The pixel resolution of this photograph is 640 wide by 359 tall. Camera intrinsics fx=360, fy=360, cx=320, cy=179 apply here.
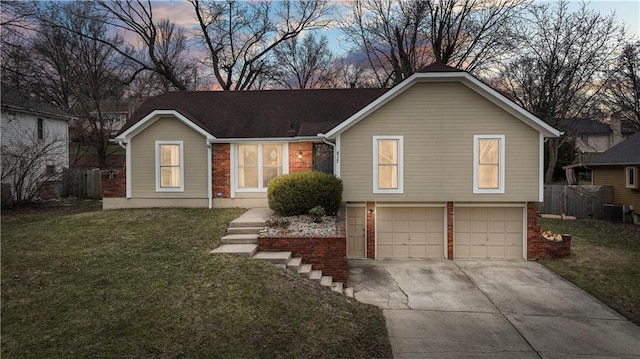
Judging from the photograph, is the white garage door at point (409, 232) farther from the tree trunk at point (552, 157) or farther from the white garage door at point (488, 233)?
the tree trunk at point (552, 157)

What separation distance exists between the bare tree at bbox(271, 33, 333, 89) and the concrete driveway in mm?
23998

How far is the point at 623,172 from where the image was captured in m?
18.6

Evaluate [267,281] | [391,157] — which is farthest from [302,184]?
[267,281]

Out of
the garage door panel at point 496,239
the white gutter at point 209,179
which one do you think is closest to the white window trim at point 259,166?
the white gutter at point 209,179

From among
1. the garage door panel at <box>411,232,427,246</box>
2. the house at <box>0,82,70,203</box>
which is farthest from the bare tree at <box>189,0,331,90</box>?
the garage door panel at <box>411,232,427,246</box>

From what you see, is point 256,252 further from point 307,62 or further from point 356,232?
point 307,62

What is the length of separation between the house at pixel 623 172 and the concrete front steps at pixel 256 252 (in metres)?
17.4

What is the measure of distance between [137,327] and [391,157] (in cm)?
884

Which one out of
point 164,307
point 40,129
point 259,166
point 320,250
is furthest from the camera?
point 40,129

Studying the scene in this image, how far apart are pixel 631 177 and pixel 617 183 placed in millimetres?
975

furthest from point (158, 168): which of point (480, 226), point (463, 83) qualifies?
point (480, 226)

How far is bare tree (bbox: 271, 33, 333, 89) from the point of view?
3102 cm

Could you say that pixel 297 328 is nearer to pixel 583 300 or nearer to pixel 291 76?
pixel 583 300

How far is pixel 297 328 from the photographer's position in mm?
5867
